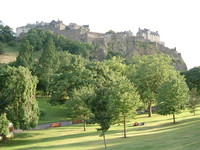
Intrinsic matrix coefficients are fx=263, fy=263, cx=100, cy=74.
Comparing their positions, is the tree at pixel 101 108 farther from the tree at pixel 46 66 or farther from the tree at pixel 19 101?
the tree at pixel 46 66

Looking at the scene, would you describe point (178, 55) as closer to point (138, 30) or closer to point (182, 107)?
point (138, 30)

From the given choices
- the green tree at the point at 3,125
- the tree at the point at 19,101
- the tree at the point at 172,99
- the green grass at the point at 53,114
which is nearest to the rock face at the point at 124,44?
the green grass at the point at 53,114

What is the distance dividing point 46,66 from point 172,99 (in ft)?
168

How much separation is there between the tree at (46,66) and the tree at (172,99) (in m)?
44.0

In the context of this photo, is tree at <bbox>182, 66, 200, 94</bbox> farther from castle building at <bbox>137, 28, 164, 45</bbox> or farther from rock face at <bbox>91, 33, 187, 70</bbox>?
castle building at <bbox>137, 28, 164, 45</bbox>

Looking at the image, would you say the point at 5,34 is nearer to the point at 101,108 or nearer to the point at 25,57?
the point at 25,57

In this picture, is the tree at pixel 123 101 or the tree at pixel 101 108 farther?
the tree at pixel 123 101

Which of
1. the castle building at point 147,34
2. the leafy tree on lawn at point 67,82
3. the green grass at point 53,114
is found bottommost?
the green grass at point 53,114

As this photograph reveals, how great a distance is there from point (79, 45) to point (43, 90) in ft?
167

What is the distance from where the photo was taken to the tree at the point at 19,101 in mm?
40500

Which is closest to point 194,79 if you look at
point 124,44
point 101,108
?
point 101,108

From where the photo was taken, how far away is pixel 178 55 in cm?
15325

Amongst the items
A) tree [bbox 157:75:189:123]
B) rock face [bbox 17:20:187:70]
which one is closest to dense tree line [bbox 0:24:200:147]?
tree [bbox 157:75:189:123]

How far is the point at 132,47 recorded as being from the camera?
14888 cm
